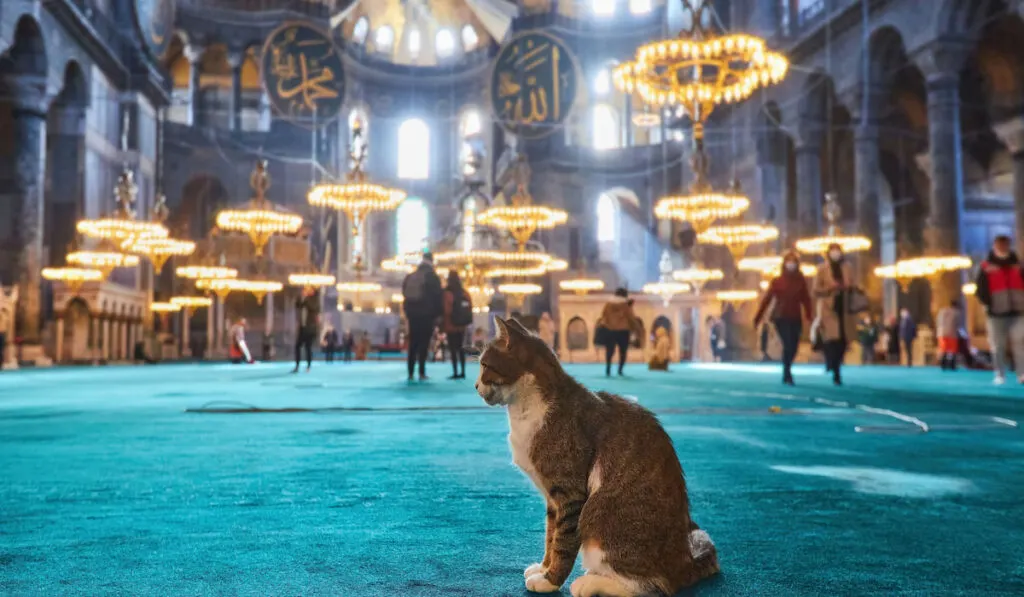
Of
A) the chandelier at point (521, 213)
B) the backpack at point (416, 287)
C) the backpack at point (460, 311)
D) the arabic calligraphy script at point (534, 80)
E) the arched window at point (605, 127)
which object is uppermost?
the arched window at point (605, 127)

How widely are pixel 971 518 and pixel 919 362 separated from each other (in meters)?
17.8

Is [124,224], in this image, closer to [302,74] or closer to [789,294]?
[302,74]

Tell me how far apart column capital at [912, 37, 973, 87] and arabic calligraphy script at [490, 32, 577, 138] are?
6926 mm

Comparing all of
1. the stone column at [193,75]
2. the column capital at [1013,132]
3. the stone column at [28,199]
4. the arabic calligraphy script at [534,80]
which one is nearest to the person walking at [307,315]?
the arabic calligraphy script at [534,80]

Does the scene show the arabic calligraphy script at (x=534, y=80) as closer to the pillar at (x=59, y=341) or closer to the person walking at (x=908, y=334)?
the person walking at (x=908, y=334)

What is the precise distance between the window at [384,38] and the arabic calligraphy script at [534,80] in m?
23.4

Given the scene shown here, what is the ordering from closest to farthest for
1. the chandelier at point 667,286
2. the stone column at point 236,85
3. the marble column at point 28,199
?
the marble column at point 28,199 < the chandelier at point 667,286 < the stone column at point 236,85

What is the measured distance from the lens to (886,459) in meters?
3.60

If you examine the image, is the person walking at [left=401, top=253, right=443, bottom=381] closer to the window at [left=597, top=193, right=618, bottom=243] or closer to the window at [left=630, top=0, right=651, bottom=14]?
the window at [left=597, top=193, right=618, bottom=243]

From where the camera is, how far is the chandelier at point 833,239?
1734 centimetres

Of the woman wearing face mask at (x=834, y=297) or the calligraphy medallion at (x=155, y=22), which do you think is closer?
the woman wearing face mask at (x=834, y=297)

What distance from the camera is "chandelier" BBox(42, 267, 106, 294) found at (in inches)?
737

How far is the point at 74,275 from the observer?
18.8m

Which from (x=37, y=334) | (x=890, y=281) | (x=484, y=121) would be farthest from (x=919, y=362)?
(x=484, y=121)
